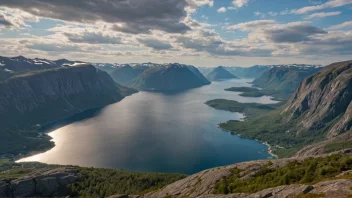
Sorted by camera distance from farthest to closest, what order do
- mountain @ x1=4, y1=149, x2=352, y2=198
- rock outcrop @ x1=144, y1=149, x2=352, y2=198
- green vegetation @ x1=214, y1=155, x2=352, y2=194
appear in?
green vegetation @ x1=214, y1=155, x2=352, y2=194, mountain @ x1=4, y1=149, x2=352, y2=198, rock outcrop @ x1=144, y1=149, x2=352, y2=198

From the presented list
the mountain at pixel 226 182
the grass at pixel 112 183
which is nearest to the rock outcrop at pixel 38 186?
the mountain at pixel 226 182

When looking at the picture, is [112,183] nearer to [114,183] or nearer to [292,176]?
[114,183]

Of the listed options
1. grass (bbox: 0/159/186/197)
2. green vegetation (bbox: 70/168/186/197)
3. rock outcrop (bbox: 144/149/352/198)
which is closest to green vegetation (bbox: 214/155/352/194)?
rock outcrop (bbox: 144/149/352/198)

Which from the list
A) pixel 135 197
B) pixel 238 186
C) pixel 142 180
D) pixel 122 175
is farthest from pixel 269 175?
pixel 122 175

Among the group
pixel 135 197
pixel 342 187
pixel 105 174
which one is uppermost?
pixel 342 187

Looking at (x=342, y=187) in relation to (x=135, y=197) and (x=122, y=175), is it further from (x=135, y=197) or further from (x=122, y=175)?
(x=122, y=175)

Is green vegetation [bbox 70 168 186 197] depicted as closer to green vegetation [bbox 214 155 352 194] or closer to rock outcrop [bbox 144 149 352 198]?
rock outcrop [bbox 144 149 352 198]

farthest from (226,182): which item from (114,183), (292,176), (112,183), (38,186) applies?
(38,186)

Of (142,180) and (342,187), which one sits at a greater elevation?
(342,187)
